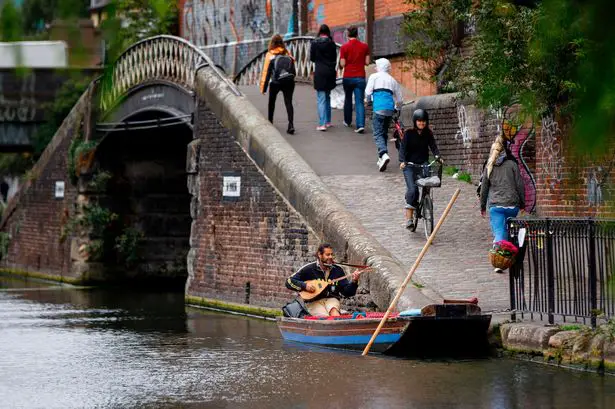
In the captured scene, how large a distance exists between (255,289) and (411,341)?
7031mm

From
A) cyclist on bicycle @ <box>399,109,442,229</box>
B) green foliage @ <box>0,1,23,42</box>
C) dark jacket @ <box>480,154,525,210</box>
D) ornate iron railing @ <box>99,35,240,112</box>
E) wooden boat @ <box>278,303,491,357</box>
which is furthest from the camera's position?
ornate iron railing @ <box>99,35,240,112</box>

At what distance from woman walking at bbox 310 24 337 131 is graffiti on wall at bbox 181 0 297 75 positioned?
885 cm

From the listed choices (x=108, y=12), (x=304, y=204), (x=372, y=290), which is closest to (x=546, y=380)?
(x=372, y=290)

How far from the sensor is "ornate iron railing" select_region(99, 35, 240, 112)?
26.3 meters

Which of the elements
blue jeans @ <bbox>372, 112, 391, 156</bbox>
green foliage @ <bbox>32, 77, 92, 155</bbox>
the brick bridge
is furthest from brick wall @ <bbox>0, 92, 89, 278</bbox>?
blue jeans @ <bbox>372, 112, 391, 156</bbox>

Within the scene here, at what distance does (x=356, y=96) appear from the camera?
944 inches

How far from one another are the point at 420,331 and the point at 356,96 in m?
9.50

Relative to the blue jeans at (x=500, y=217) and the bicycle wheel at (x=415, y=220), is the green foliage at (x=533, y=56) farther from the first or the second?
the bicycle wheel at (x=415, y=220)

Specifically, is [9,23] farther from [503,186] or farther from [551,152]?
[551,152]

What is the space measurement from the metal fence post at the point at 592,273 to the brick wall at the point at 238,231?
614 centimetres

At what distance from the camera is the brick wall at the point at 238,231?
20750 millimetres

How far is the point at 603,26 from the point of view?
4871 mm

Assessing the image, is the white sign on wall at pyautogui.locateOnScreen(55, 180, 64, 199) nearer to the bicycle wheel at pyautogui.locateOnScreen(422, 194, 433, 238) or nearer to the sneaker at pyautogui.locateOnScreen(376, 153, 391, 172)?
the sneaker at pyautogui.locateOnScreen(376, 153, 391, 172)

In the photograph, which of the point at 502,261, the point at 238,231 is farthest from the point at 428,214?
the point at 238,231
